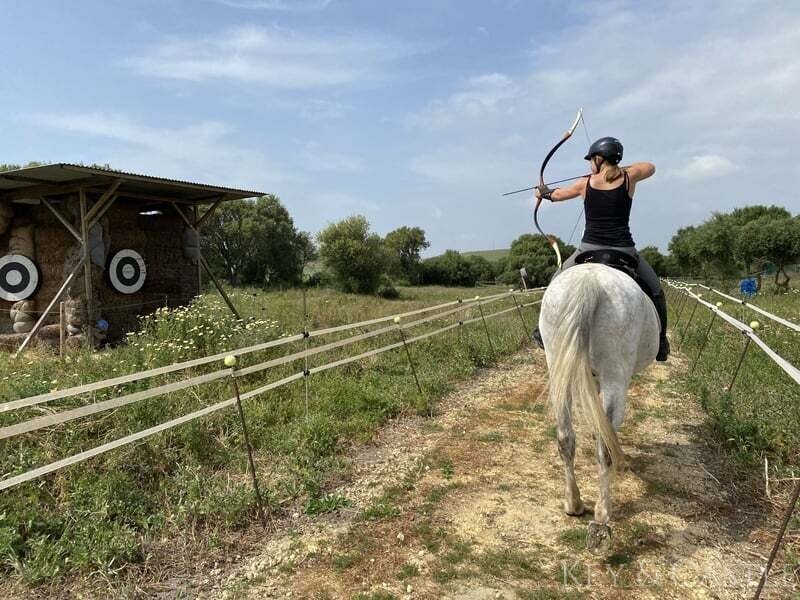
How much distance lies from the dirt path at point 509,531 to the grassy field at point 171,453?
0.45 metres

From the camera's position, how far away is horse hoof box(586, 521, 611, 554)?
10.0 ft

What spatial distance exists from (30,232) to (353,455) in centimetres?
932

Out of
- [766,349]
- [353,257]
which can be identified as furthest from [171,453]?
[353,257]

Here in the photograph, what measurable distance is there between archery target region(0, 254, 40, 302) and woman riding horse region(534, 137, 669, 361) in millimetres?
10535

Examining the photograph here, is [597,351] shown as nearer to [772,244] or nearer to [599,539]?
[599,539]

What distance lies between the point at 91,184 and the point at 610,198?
9279 mm

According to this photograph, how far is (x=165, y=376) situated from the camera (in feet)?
18.2

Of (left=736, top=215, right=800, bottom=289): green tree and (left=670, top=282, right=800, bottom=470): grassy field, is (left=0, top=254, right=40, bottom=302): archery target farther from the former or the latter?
(left=736, top=215, right=800, bottom=289): green tree

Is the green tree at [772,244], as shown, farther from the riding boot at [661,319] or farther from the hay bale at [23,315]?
the hay bale at [23,315]

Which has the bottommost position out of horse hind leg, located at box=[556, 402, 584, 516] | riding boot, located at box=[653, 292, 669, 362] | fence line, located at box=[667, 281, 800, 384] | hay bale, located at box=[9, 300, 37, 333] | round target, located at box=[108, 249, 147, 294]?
horse hind leg, located at box=[556, 402, 584, 516]

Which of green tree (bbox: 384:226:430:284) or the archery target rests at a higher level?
green tree (bbox: 384:226:430:284)

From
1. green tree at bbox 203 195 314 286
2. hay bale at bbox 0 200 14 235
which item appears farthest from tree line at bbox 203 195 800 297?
hay bale at bbox 0 200 14 235

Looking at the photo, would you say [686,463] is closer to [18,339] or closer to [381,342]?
[381,342]

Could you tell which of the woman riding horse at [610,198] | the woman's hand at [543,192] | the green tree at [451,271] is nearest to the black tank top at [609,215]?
the woman riding horse at [610,198]
